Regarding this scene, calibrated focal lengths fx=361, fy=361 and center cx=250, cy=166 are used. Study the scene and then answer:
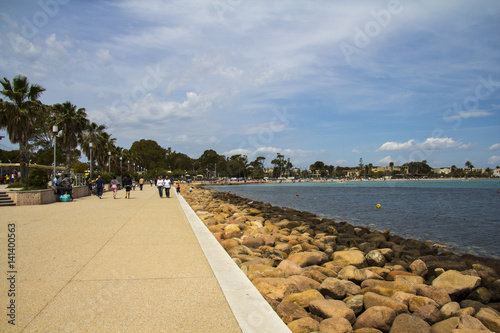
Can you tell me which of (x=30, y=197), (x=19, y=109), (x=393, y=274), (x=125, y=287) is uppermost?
(x=19, y=109)

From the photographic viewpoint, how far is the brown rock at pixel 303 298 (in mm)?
4773

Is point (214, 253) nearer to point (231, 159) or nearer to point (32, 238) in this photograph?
point (32, 238)

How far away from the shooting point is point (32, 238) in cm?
805

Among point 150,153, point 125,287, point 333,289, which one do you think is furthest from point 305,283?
point 150,153

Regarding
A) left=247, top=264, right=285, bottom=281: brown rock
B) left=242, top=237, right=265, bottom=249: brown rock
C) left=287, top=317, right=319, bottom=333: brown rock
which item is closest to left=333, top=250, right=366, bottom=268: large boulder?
left=242, top=237, right=265, bottom=249: brown rock

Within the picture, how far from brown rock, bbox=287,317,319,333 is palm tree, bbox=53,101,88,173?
36691mm

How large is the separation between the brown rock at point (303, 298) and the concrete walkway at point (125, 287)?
62 centimetres

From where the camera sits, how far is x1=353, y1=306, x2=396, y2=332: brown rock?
4324 mm

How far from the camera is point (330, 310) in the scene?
4.50 meters

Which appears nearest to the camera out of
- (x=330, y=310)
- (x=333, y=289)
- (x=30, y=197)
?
(x=330, y=310)

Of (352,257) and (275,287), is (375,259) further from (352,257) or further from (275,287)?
(275,287)

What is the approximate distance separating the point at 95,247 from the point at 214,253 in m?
2.43

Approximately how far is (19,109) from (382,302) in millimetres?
28547

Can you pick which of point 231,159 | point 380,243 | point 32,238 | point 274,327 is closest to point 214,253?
point 274,327
